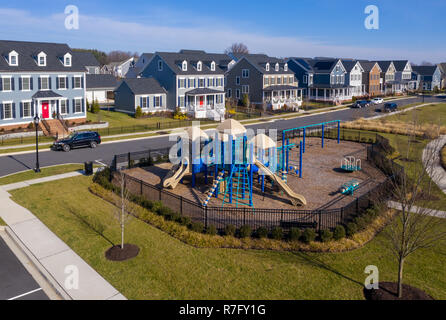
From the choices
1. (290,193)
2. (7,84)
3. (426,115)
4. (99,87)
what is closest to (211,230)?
(290,193)

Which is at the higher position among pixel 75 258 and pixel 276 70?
pixel 276 70

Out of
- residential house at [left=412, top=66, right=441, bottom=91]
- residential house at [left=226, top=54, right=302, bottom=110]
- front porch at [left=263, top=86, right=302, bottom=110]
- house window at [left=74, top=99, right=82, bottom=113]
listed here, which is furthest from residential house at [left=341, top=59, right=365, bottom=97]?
house window at [left=74, top=99, right=82, bottom=113]

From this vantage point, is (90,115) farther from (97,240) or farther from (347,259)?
(347,259)

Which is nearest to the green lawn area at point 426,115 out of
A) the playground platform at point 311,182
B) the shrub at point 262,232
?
the playground platform at point 311,182

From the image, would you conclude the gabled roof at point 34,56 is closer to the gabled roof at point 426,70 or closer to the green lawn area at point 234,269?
the green lawn area at point 234,269

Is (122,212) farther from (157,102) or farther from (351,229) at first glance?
(157,102)
